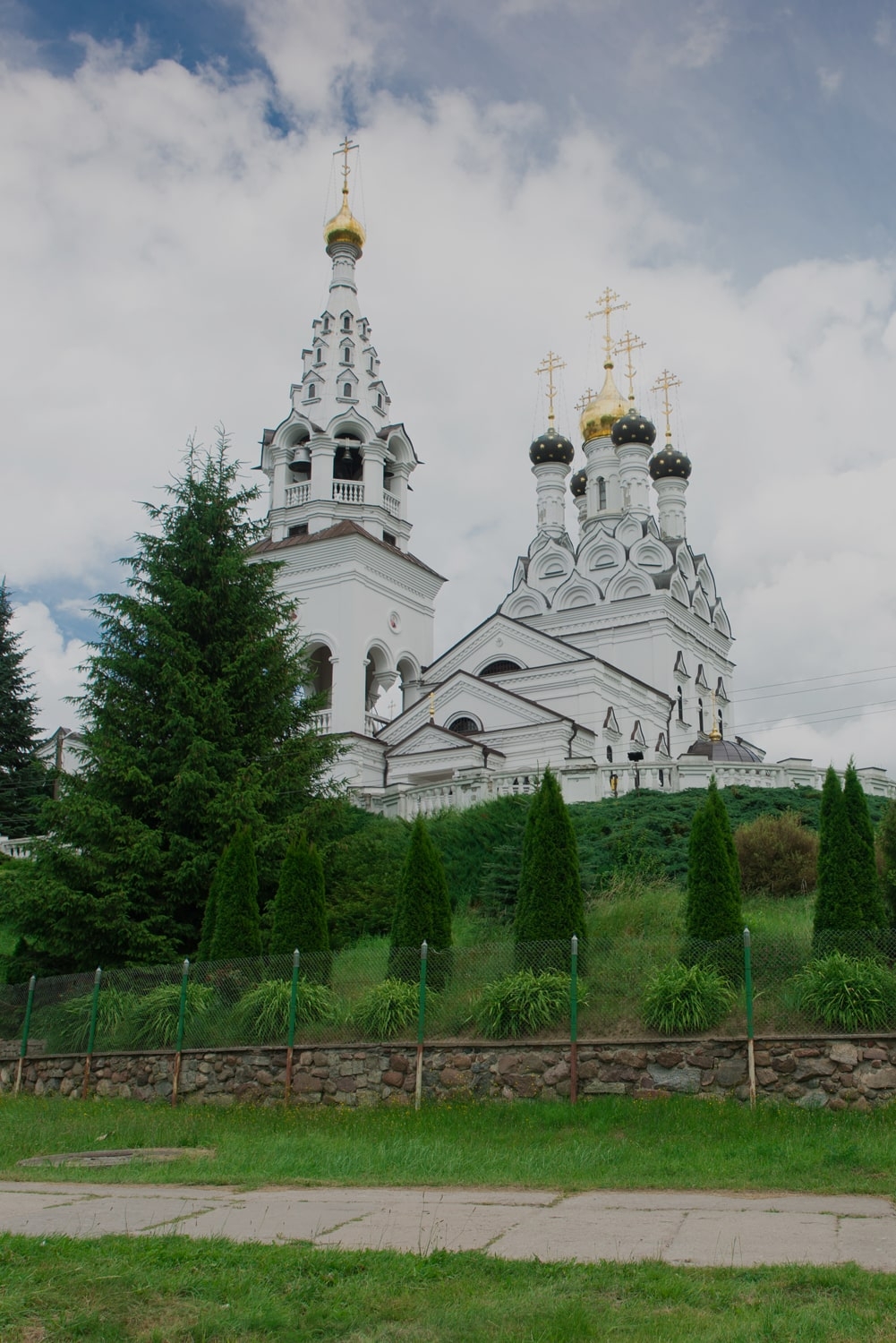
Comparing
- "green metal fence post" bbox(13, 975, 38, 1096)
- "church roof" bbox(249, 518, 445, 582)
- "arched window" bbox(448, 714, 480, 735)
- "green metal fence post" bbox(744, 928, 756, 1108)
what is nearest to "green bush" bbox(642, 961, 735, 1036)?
"green metal fence post" bbox(744, 928, 756, 1108)

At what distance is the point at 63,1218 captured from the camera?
7.25 m

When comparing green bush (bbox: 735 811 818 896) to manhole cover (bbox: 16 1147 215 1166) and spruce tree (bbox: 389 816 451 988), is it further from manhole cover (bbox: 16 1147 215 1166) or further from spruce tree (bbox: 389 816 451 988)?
manhole cover (bbox: 16 1147 215 1166)

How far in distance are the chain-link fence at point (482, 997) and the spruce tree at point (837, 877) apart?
38cm

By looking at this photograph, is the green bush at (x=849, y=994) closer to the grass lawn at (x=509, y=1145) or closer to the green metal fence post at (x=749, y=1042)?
the green metal fence post at (x=749, y=1042)

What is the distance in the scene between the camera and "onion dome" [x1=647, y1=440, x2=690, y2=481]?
49531 millimetres

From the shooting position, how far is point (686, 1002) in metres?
11.6

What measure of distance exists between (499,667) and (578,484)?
47.2ft

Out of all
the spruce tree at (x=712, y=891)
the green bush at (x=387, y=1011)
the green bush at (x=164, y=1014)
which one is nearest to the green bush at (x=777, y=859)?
the spruce tree at (x=712, y=891)

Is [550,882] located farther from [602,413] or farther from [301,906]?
[602,413]

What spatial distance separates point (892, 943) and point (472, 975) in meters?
4.31

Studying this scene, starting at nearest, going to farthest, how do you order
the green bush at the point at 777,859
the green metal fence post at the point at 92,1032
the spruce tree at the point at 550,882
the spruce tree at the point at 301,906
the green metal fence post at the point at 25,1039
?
the spruce tree at the point at 550,882 < the green metal fence post at the point at 92,1032 < the spruce tree at the point at 301,906 < the green metal fence post at the point at 25,1039 < the green bush at the point at 777,859

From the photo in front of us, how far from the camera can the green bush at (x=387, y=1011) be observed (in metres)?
12.8

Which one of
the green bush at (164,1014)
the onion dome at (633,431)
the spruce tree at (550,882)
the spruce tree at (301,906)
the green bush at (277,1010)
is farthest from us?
the onion dome at (633,431)

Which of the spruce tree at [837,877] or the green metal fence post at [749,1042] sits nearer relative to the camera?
the green metal fence post at [749,1042]
